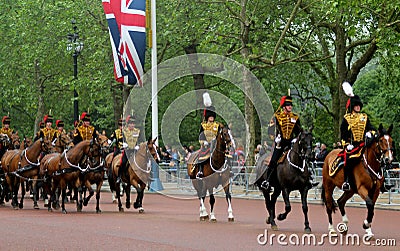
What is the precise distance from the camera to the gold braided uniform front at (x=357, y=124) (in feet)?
52.7

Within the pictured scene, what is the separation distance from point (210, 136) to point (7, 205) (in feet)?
33.1

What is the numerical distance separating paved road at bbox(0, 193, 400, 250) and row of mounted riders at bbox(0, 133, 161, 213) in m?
0.60

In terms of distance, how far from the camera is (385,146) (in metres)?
15.3

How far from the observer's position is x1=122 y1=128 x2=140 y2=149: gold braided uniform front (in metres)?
24.2

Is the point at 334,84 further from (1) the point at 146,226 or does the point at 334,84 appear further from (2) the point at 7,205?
(1) the point at 146,226

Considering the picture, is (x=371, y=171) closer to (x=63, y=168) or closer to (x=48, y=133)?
(x=63, y=168)

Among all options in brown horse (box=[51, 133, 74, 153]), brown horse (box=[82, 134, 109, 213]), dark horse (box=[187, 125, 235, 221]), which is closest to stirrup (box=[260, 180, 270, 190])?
dark horse (box=[187, 125, 235, 221])

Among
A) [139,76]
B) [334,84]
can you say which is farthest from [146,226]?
[334,84]

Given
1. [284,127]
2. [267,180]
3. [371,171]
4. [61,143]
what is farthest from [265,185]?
[61,143]

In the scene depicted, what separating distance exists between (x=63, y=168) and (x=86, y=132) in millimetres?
1666

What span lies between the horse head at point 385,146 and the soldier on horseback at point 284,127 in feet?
8.13

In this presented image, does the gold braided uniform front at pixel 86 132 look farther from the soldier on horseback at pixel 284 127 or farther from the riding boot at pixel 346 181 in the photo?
the riding boot at pixel 346 181

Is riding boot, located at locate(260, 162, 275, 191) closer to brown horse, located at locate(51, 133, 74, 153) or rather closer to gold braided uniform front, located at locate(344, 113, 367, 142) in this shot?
gold braided uniform front, located at locate(344, 113, 367, 142)

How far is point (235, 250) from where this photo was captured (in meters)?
13.7
